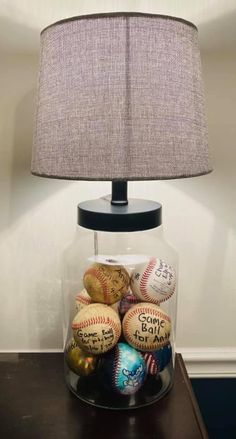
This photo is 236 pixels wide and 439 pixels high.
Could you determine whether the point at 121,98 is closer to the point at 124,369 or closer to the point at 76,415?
the point at 124,369

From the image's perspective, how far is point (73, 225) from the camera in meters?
1.05

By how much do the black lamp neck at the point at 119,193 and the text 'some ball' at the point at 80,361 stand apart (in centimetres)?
33

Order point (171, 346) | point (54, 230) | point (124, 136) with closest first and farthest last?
1. point (124, 136)
2. point (171, 346)
3. point (54, 230)

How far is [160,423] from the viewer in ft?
2.53

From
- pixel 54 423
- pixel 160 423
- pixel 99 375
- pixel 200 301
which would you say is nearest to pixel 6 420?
pixel 54 423

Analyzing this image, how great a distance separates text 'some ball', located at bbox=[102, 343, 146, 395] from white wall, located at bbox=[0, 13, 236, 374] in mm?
355

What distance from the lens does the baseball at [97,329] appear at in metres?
0.76

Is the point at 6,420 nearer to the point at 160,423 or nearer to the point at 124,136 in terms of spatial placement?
the point at 160,423

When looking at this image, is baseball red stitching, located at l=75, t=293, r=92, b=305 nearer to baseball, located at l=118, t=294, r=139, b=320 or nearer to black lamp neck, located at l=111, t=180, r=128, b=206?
baseball, located at l=118, t=294, r=139, b=320

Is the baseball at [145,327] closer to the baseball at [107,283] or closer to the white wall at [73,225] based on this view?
the baseball at [107,283]

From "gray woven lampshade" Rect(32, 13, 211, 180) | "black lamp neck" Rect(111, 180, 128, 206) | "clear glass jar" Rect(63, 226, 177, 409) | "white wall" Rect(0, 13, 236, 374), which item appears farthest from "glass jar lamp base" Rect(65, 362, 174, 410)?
"gray woven lampshade" Rect(32, 13, 211, 180)

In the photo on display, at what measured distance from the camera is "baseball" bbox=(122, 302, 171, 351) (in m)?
0.77

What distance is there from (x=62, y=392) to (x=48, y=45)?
0.72m

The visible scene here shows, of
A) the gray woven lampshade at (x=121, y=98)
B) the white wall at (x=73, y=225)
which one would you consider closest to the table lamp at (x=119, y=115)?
the gray woven lampshade at (x=121, y=98)
